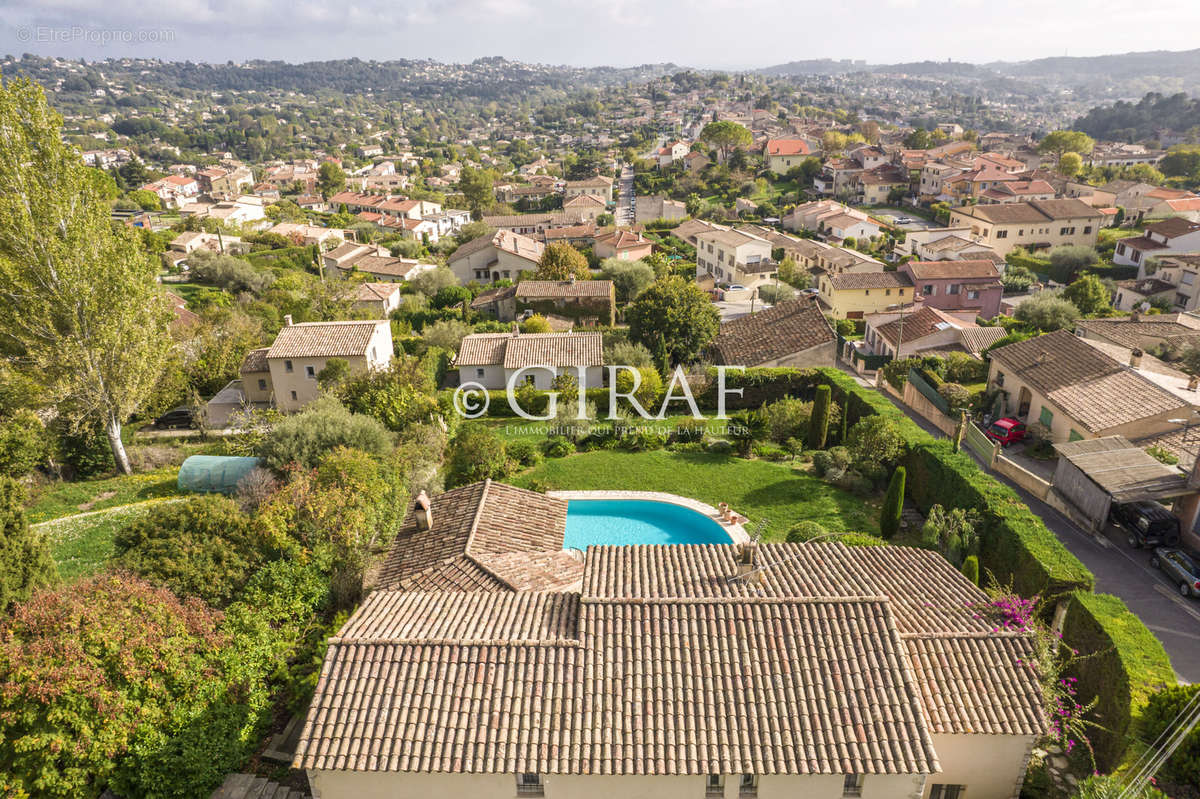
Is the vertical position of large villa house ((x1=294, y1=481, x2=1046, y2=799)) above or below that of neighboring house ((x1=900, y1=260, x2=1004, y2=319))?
above

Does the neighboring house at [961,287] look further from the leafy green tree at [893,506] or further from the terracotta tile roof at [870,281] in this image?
the leafy green tree at [893,506]

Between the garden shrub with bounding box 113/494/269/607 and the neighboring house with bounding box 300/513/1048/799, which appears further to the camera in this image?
the garden shrub with bounding box 113/494/269/607

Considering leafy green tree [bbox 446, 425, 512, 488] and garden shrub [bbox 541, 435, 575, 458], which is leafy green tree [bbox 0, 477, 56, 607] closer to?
leafy green tree [bbox 446, 425, 512, 488]

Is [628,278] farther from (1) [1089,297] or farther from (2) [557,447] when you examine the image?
(1) [1089,297]

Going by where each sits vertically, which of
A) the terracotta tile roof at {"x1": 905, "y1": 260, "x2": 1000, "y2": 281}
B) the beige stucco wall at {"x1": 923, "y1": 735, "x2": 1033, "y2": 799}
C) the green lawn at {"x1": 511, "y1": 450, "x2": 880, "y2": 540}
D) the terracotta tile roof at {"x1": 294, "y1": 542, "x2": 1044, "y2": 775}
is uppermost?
the terracotta tile roof at {"x1": 294, "y1": 542, "x2": 1044, "y2": 775}

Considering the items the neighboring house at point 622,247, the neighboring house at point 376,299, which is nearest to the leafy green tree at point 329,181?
→ the neighboring house at point 622,247

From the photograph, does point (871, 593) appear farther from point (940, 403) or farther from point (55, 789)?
point (940, 403)

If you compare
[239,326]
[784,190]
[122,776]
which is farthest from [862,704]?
[784,190]

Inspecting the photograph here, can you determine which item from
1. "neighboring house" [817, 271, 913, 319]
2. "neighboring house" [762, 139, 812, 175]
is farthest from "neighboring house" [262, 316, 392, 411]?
"neighboring house" [762, 139, 812, 175]
